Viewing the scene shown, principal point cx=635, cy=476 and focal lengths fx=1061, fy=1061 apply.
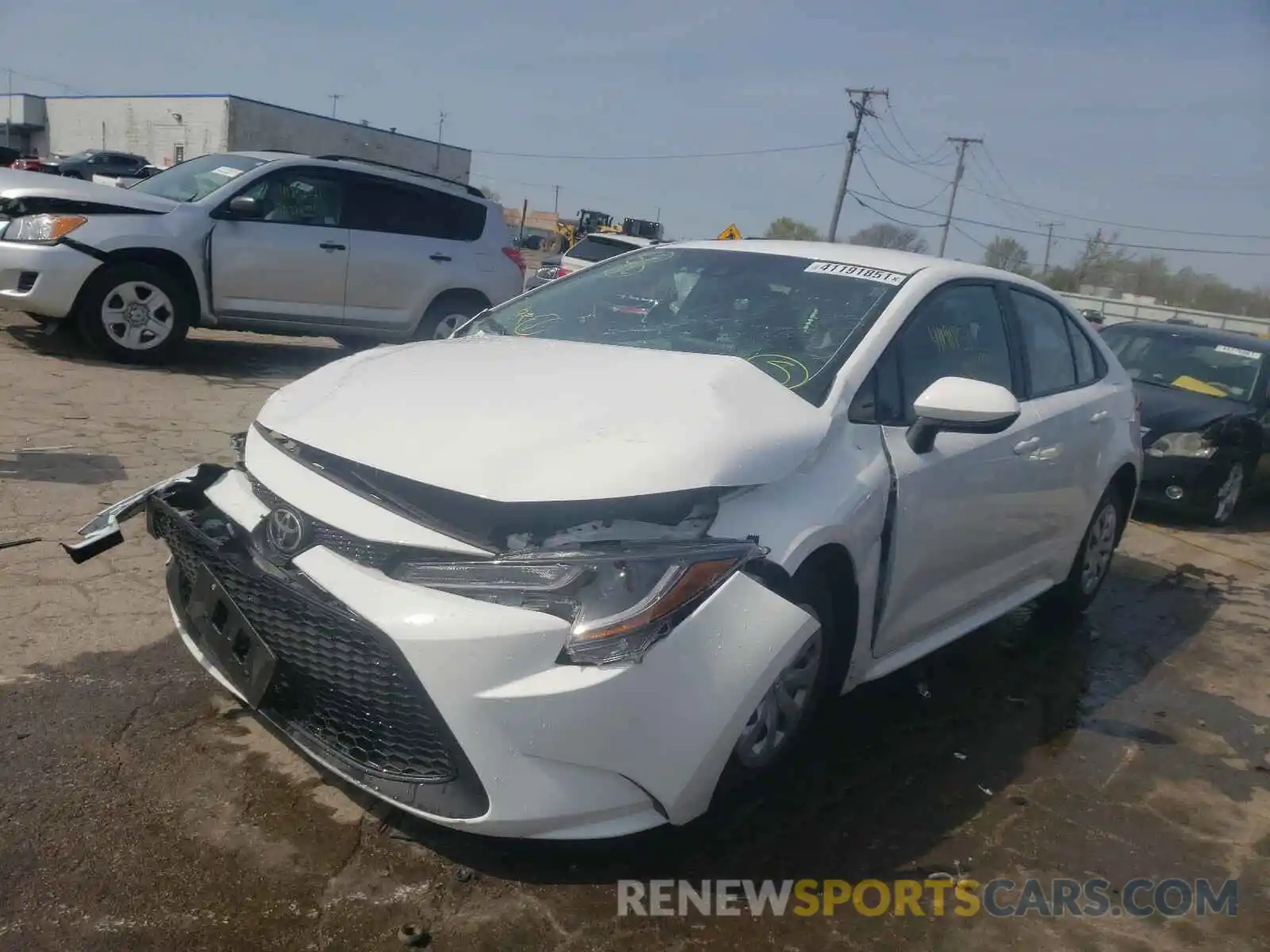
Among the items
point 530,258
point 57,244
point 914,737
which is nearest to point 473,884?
point 914,737

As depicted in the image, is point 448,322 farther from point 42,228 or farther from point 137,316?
point 42,228

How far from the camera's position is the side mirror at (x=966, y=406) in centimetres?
320

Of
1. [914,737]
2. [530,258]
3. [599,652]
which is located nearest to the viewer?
[599,652]

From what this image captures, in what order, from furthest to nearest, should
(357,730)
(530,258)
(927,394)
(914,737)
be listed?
1. (530,258)
2. (914,737)
3. (927,394)
4. (357,730)

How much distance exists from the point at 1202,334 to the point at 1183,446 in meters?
2.02

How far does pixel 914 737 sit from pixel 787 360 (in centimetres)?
141

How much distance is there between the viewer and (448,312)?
9703 millimetres

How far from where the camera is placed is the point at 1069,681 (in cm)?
453

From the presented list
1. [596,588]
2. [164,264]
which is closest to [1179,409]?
[596,588]

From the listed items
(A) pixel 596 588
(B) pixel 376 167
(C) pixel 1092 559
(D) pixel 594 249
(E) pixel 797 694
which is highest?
(B) pixel 376 167

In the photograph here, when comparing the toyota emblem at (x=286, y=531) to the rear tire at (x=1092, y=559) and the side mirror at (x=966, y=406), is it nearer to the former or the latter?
the side mirror at (x=966, y=406)

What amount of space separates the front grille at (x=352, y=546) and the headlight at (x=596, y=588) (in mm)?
53

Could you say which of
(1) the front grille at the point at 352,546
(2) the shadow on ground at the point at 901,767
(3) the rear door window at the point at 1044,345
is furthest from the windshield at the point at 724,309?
(1) the front grille at the point at 352,546

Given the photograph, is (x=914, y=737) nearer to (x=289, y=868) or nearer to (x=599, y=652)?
(x=599, y=652)
